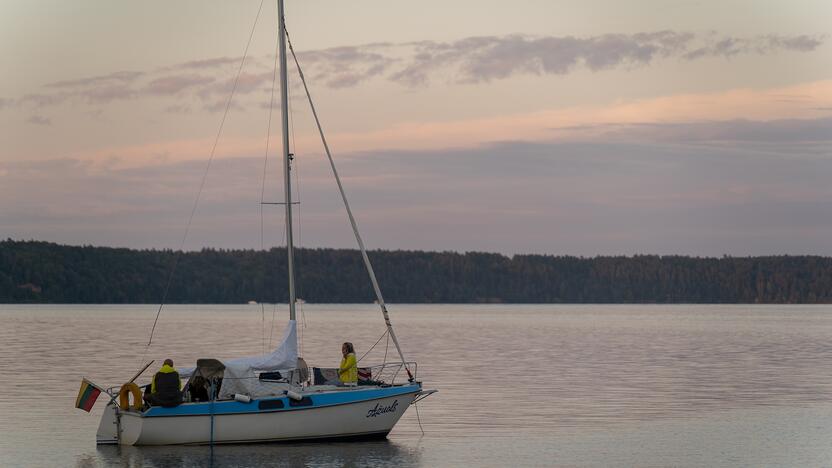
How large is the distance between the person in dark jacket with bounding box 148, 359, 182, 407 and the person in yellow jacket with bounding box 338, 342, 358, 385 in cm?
456

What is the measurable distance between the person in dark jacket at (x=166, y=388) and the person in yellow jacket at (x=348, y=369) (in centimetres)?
456

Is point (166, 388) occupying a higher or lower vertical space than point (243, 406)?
higher

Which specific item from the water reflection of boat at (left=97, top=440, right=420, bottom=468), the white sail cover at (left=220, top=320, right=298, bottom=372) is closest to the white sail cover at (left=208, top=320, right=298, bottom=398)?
the white sail cover at (left=220, top=320, right=298, bottom=372)

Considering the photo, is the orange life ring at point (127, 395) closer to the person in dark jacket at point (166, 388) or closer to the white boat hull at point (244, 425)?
the white boat hull at point (244, 425)

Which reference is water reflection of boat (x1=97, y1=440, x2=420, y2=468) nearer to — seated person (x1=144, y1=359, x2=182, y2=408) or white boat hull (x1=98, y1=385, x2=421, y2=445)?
white boat hull (x1=98, y1=385, x2=421, y2=445)

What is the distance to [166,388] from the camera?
104 feet

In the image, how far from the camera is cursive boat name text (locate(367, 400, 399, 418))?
112ft

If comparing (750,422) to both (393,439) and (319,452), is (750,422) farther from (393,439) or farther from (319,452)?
(319,452)

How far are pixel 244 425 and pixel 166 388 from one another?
2.35 meters

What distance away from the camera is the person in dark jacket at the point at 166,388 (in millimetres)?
31531

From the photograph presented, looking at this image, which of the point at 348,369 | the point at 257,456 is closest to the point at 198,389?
the point at 257,456

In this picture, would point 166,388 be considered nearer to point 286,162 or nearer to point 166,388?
point 166,388

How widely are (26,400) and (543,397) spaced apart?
19604 millimetres

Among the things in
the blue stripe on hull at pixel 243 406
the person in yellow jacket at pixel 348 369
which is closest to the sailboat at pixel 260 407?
the blue stripe on hull at pixel 243 406
